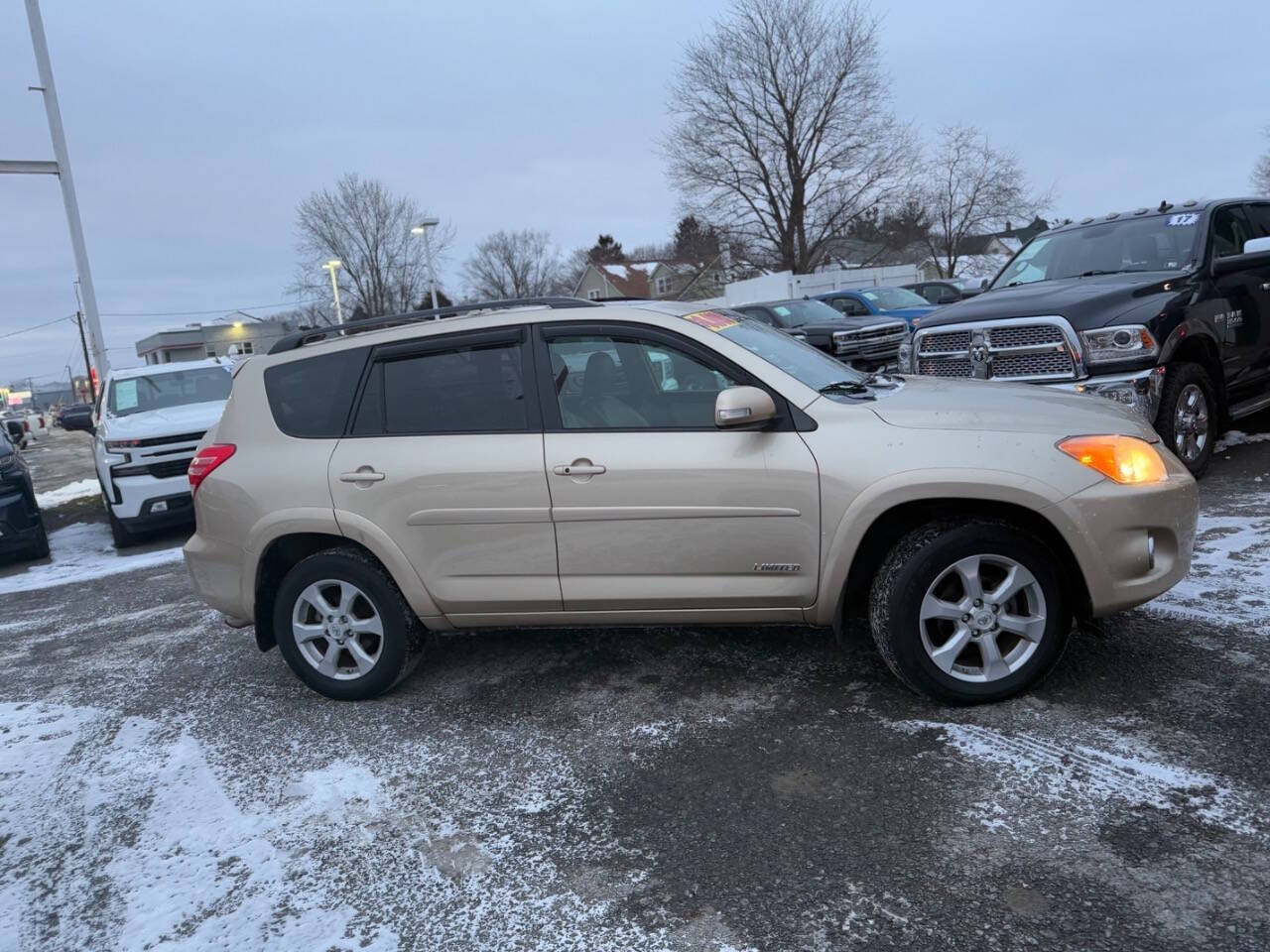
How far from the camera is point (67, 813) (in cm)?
362

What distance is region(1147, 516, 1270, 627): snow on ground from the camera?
4.34 metres

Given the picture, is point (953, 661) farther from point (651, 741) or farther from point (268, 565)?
point (268, 565)

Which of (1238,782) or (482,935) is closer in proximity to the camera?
(482,935)

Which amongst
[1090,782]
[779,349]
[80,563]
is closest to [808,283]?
[80,563]

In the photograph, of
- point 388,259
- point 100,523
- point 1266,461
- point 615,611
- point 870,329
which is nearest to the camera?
point 615,611

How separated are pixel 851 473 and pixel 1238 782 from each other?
5.30 feet

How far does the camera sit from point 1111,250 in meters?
7.25

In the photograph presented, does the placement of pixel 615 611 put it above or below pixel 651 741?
above

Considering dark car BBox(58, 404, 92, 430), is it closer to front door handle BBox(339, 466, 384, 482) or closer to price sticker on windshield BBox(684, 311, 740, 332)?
front door handle BBox(339, 466, 384, 482)

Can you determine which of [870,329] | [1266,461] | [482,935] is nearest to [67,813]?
[482,935]

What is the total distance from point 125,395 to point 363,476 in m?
8.35

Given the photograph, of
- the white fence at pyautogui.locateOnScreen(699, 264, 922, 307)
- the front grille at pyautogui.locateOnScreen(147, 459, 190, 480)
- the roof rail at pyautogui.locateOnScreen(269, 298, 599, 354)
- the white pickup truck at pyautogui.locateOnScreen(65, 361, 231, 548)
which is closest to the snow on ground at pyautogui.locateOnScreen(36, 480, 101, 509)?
the white pickup truck at pyautogui.locateOnScreen(65, 361, 231, 548)

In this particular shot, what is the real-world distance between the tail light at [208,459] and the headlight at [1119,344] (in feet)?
17.3

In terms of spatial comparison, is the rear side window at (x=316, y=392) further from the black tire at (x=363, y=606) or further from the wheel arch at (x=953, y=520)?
the wheel arch at (x=953, y=520)
